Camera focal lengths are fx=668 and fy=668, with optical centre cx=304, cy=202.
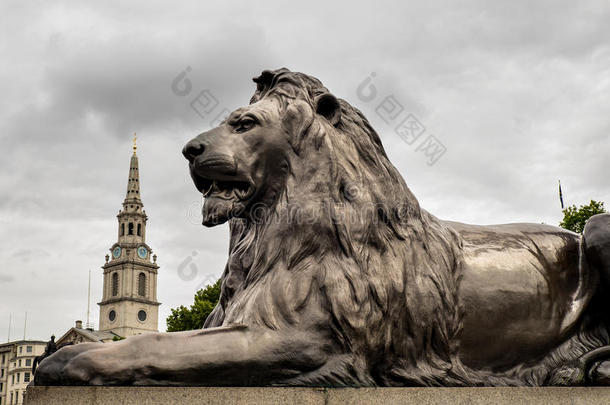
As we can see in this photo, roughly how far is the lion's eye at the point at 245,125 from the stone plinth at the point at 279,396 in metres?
1.64

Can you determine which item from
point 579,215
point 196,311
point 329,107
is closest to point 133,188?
point 196,311

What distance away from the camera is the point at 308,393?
11.3 feet

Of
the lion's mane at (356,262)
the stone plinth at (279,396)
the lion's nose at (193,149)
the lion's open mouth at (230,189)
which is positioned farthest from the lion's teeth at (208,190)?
the stone plinth at (279,396)

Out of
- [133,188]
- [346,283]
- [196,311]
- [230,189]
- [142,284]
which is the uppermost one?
[133,188]

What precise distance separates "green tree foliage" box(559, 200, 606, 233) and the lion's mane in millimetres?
21919

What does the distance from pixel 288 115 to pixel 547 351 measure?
2402 millimetres

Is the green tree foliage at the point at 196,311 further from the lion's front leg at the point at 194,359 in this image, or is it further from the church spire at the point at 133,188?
the church spire at the point at 133,188

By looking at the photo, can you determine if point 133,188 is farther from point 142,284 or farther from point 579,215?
point 579,215

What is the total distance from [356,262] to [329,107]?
1138 millimetres

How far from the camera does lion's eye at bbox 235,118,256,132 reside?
13.9ft

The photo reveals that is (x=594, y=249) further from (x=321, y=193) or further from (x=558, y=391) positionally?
(x=321, y=193)

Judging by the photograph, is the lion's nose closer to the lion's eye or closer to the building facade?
the lion's eye

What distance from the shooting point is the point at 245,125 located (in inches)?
167

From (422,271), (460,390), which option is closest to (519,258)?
(422,271)
